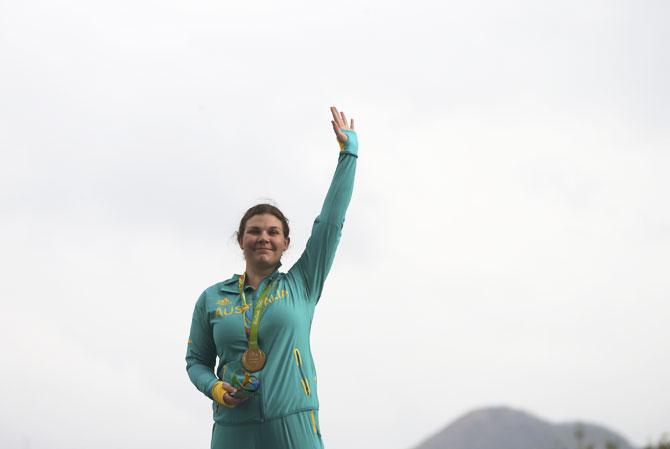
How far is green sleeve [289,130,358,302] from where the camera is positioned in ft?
22.2

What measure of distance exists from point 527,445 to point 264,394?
109ft

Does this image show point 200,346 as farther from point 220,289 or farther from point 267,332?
point 267,332

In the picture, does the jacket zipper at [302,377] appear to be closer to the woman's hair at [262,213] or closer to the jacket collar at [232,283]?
the jacket collar at [232,283]

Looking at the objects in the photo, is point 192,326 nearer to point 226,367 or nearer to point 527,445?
point 226,367

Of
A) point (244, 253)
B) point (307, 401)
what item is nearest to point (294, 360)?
point (307, 401)

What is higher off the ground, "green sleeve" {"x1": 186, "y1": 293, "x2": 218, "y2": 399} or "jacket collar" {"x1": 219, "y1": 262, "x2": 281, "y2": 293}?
"jacket collar" {"x1": 219, "y1": 262, "x2": 281, "y2": 293}

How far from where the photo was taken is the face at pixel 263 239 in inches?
264

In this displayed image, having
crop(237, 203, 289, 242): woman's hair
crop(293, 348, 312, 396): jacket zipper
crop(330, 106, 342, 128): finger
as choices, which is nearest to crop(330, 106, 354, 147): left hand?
crop(330, 106, 342, 128): finger

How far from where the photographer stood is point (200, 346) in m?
6.88

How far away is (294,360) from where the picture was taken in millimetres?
6449

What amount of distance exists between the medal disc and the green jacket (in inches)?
1.4

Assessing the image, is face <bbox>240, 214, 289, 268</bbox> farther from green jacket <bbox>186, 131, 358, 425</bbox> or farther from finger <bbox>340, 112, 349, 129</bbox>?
finger <bbox>340, 112, 349, 129</bbox>

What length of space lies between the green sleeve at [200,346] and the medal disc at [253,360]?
0.40 m

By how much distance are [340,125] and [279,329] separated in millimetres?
1450
